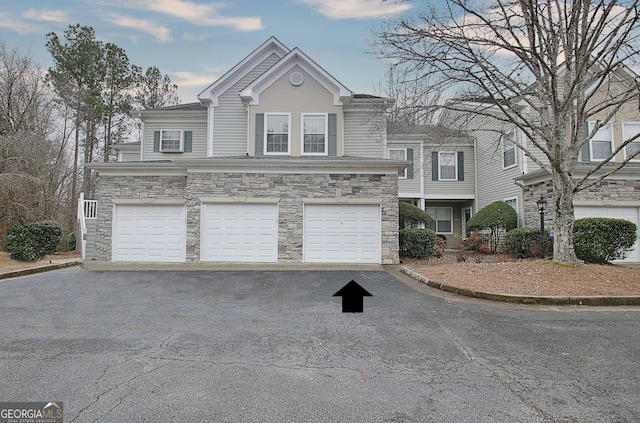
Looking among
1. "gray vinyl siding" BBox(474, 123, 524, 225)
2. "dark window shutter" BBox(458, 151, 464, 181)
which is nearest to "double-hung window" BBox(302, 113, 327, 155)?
"gray vinyl siding" BBox(474, 123, 524, 225)

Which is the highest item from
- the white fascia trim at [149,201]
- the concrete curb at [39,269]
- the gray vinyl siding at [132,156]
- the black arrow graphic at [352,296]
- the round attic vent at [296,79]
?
the round attic vent at [296,79]

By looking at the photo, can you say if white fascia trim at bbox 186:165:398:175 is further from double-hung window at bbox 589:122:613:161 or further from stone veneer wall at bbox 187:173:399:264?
double-hung window at bbox 589:122:613:161

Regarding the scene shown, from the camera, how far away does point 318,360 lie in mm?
3916

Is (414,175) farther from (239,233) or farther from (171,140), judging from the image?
(171,140)

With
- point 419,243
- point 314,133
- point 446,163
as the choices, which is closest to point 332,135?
point 314,133

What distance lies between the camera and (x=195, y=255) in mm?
11812

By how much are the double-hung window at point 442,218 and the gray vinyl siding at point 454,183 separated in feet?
5.56

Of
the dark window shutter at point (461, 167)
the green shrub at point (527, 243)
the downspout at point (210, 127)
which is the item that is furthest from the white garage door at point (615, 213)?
the downspout at point (210, 127)

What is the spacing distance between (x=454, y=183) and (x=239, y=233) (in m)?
Result: 12.3

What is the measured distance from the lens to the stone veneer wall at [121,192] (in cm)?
1266

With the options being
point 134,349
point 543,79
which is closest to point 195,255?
point 134,349

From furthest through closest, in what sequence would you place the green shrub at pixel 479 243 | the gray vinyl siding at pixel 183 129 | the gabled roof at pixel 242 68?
the gray vinyl siding at pixel 183 129 → the green shrub at pixel 479 243 → the gabled roof at pixel 242 68

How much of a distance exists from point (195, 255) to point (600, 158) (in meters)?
16.4

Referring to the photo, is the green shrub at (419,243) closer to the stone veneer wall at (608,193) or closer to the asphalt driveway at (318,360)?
the stone veneer wall at (608,193)
